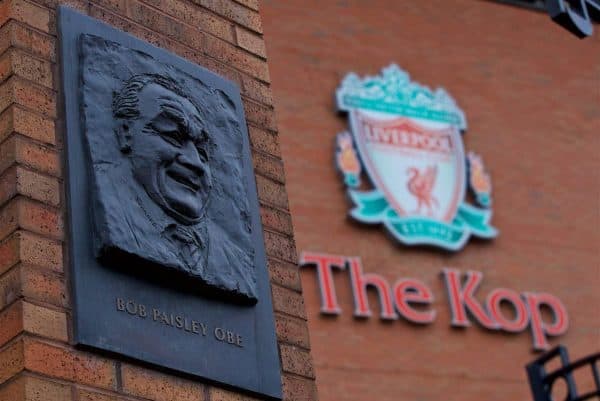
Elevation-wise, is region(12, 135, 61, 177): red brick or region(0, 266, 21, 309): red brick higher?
region(12, 135, 61, 177): red brick

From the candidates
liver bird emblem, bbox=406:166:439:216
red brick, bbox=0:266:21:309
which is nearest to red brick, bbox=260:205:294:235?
red brick, bbox=0:266:21:309

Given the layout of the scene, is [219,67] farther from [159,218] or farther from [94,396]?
[94,396]

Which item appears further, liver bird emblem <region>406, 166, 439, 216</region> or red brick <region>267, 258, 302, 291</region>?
liver bird emblem <region>406, 166, 439, 216</region>

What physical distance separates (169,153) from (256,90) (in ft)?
2.51

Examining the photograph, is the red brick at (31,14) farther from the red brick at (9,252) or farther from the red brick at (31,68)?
the red brick at (9,252)

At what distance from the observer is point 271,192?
4457mm

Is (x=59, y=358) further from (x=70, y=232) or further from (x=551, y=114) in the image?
(x=551, y=114)

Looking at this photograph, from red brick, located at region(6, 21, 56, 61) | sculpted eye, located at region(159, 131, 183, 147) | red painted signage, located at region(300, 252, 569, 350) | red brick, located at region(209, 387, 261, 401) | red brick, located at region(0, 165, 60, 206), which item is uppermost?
red painted signage, located at region(300, 252, 569, 350)

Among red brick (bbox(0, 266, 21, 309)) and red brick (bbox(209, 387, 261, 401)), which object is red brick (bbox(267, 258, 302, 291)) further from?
red brick (bbox(0, 266, 21, 309))

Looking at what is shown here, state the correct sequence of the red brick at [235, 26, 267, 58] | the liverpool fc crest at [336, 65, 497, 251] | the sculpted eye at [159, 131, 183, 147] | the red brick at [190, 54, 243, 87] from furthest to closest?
1. the liverpool fc crest at [336, 65, 497, 251]
2. the red brick at [235, 26, 267, 58]
3. the red brick at [190, 54, 243, 87]
4. the sculpted eye at [159, 131, 183, 147]

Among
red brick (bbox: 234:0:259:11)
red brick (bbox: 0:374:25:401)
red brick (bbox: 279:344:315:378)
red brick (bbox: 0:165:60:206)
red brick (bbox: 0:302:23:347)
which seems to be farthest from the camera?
red brick (bbox: 234:0:259:11)

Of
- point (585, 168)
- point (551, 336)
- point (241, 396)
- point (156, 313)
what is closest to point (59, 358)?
point (156, 313)

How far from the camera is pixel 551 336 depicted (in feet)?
59.0

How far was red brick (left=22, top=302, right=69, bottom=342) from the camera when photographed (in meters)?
3.42
